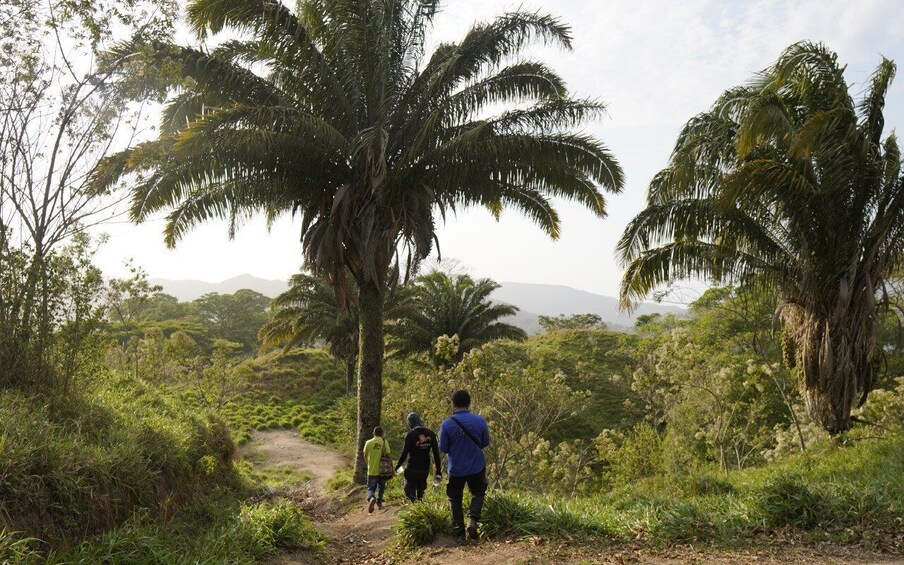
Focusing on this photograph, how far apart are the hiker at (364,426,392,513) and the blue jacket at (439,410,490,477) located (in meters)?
3.31

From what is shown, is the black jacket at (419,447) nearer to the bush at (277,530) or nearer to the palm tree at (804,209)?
the bush at (277,530)

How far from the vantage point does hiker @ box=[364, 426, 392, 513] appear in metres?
9.57

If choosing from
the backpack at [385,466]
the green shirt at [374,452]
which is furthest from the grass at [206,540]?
the backpack at [385,466]

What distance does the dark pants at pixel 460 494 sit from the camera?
6.47 metres

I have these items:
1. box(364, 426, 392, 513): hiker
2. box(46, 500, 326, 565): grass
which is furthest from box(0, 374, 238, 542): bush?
box(364, 426, 392, 513): hiker

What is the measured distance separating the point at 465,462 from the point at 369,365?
5.59 meters

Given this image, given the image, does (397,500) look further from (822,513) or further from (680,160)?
(680,160)

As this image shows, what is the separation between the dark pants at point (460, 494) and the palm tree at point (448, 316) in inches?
714

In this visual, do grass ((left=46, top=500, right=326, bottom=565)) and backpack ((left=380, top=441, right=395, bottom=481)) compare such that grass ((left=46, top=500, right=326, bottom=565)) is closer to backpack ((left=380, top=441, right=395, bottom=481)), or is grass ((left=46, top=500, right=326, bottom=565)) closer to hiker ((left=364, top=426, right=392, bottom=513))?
hiker ((left=364, top=426, right=392, bottom=513))

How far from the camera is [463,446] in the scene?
652 centimetres

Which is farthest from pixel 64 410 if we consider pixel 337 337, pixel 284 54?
pixel 337 337

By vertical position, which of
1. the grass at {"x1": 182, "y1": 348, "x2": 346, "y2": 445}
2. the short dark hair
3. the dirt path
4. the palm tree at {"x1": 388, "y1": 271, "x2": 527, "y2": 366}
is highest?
the palm tree at {"x1": 388, "y1": 271, "x2": 527, "y2": 366}

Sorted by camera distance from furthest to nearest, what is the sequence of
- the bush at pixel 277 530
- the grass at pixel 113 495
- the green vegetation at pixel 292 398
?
the green vegetation at pixel 292 398 < the bush at pixel 277 530 < the grass at pixel 113 495

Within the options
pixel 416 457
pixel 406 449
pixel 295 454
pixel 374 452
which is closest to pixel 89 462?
pixel 406 449
